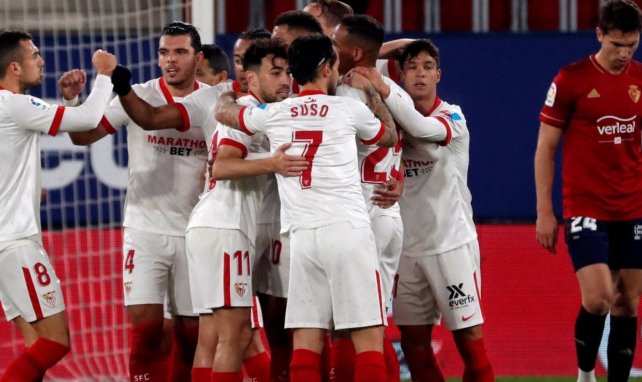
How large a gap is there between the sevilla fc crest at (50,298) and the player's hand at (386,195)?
1.76 metres

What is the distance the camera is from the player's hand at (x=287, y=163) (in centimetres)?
643

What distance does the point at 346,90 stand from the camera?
→ 22.7 feet

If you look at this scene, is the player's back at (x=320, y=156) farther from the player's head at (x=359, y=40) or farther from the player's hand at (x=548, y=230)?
the player's hand at (x=548, y=230)

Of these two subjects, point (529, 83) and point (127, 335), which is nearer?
point (127, 335)

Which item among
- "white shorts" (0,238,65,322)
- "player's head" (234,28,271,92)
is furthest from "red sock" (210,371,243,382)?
"player's head" (234,28,271,92)

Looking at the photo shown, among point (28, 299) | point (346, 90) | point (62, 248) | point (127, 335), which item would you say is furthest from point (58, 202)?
point (346, 90)

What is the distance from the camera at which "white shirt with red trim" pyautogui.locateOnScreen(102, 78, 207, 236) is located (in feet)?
24.9

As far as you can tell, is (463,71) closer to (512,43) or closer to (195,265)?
(512,43)

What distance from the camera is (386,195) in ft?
23.0

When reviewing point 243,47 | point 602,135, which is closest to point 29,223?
point 243,47

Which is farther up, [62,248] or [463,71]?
[463,71]

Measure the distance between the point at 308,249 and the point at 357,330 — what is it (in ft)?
1.51

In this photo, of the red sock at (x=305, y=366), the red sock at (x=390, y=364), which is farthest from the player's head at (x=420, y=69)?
the red sock at (x=305, y=366)

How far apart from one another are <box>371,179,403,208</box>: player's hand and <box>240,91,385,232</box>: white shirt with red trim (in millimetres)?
483
